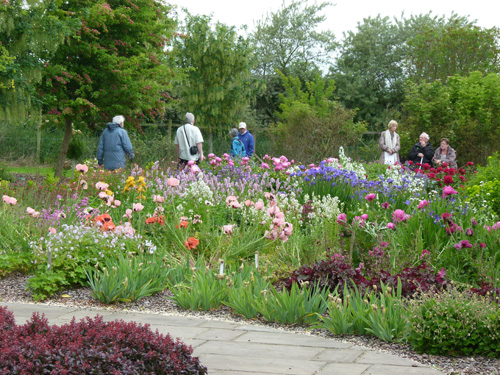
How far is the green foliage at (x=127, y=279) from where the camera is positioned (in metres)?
4.72

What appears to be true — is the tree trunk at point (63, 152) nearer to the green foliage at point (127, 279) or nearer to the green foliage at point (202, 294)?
the green foliage at point (127, 279)

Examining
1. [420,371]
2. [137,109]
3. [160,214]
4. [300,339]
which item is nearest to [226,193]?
[160,214]

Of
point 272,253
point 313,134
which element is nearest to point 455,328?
point 272,253

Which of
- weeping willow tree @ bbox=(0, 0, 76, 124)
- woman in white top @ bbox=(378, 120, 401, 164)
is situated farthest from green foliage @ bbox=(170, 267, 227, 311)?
weeping willow tree @ bbox=(0, 0, 76, 124)

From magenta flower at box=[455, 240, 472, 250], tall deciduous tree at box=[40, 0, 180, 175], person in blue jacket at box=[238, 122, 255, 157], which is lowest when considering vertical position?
magenta flower at box=[455, 240, 472, 250]

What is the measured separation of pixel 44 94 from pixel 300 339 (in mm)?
13657

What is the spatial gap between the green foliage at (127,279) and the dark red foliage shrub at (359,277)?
111 cm

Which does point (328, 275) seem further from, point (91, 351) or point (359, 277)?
point (91, 351)

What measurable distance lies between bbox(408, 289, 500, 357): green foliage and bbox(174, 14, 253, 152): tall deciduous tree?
61.7 ft

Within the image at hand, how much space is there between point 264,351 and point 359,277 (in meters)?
1.38

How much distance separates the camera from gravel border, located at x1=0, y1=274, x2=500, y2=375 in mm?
3418

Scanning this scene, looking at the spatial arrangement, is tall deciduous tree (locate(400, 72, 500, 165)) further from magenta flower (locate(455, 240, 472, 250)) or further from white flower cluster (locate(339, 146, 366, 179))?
magenta flower (locate(455, 240, 472, 250))

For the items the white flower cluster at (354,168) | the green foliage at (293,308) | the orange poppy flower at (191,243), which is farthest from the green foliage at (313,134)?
the green foliage at (293,308)

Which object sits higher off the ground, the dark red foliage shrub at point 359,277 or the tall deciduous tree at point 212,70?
the tall deciduous tree at point 212,70
